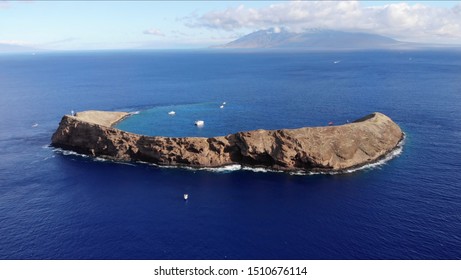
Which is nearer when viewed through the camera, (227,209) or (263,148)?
(227,209)

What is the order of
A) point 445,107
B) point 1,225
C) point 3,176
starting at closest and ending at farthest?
point 1,225 → point 3,176 → point 445,107

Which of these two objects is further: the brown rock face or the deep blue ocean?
the brown rock face

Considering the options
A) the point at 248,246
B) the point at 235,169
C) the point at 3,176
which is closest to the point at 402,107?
the point at 235,169

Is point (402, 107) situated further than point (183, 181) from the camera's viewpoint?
Yes

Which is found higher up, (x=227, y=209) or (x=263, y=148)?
(x=263, y=148)

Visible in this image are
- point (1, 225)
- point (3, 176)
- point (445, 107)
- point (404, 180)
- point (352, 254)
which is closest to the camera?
point (352, 254)

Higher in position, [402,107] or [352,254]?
[402,107]

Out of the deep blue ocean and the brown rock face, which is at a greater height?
the brown rock face
